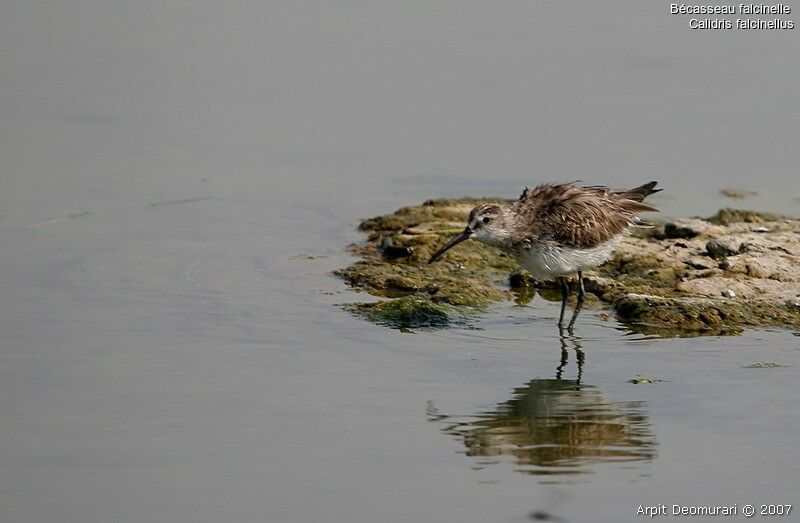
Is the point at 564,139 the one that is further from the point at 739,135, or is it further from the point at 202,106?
the point at 202,106

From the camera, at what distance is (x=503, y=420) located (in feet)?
32.6

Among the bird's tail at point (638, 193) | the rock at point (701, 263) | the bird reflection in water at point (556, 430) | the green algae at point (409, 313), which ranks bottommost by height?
the bird reflection in water at point (556, 430)

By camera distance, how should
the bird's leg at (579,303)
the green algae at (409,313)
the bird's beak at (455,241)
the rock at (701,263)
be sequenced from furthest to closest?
1. the rock at (701,263)
2. the bird's beak at (455,241)
3. the bird's leg at (579,303)
4. the green algae at (409,313)

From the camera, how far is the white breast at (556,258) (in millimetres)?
12969

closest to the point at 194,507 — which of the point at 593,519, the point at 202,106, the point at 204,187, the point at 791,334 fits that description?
the point at 593,519

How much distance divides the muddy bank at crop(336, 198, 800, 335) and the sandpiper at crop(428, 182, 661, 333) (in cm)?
45

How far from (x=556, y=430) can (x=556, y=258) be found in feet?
10.9

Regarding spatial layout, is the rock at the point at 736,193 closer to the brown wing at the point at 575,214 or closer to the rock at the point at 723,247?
the rock at the point at 723,247

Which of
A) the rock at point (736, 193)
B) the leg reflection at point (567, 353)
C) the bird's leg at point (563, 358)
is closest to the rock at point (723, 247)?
the leg reflection at point (567, 353)

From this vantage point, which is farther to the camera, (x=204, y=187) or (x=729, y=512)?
(x=204, y=187)

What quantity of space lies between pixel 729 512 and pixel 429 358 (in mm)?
3471

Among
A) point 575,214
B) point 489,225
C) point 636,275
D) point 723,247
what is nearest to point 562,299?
point 575,214

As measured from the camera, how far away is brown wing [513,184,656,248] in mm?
13039

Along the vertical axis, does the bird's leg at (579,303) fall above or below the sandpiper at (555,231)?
below
